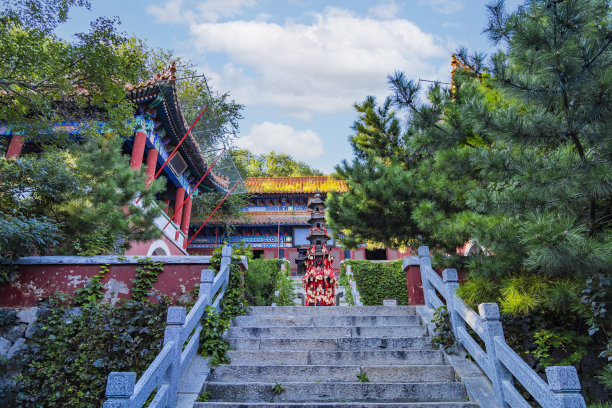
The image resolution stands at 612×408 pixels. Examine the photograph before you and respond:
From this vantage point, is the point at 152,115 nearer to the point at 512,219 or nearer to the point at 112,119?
the point at 112,119

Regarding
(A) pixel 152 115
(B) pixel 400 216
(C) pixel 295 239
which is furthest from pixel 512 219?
(C) pixel 295 239

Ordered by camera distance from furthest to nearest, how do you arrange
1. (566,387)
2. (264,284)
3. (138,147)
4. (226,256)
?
(138,147) < (264,284) < (226,256) < (566,387)

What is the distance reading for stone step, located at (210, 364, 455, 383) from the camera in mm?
4090

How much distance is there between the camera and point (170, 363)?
352 centimetres

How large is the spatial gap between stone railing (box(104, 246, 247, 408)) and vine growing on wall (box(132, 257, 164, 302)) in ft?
3.33

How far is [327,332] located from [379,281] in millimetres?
6766

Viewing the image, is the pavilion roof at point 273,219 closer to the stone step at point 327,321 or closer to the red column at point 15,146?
the red column at point 15,146

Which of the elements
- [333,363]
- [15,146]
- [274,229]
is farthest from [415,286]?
[274,229]

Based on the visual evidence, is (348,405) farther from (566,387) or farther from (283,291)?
(283,291)

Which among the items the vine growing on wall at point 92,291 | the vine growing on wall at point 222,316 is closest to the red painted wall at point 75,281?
the vine growing on wall at point 92,291

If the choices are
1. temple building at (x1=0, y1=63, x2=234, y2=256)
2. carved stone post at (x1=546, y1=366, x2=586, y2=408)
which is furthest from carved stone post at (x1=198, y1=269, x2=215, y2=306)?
temple building at (x1=0, y1=63, x2=234, y2=256)

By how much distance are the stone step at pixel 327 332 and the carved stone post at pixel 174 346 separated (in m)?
1.28

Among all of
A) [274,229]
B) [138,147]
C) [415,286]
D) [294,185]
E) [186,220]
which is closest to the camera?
[415,286]

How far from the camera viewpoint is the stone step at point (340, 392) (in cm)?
377
